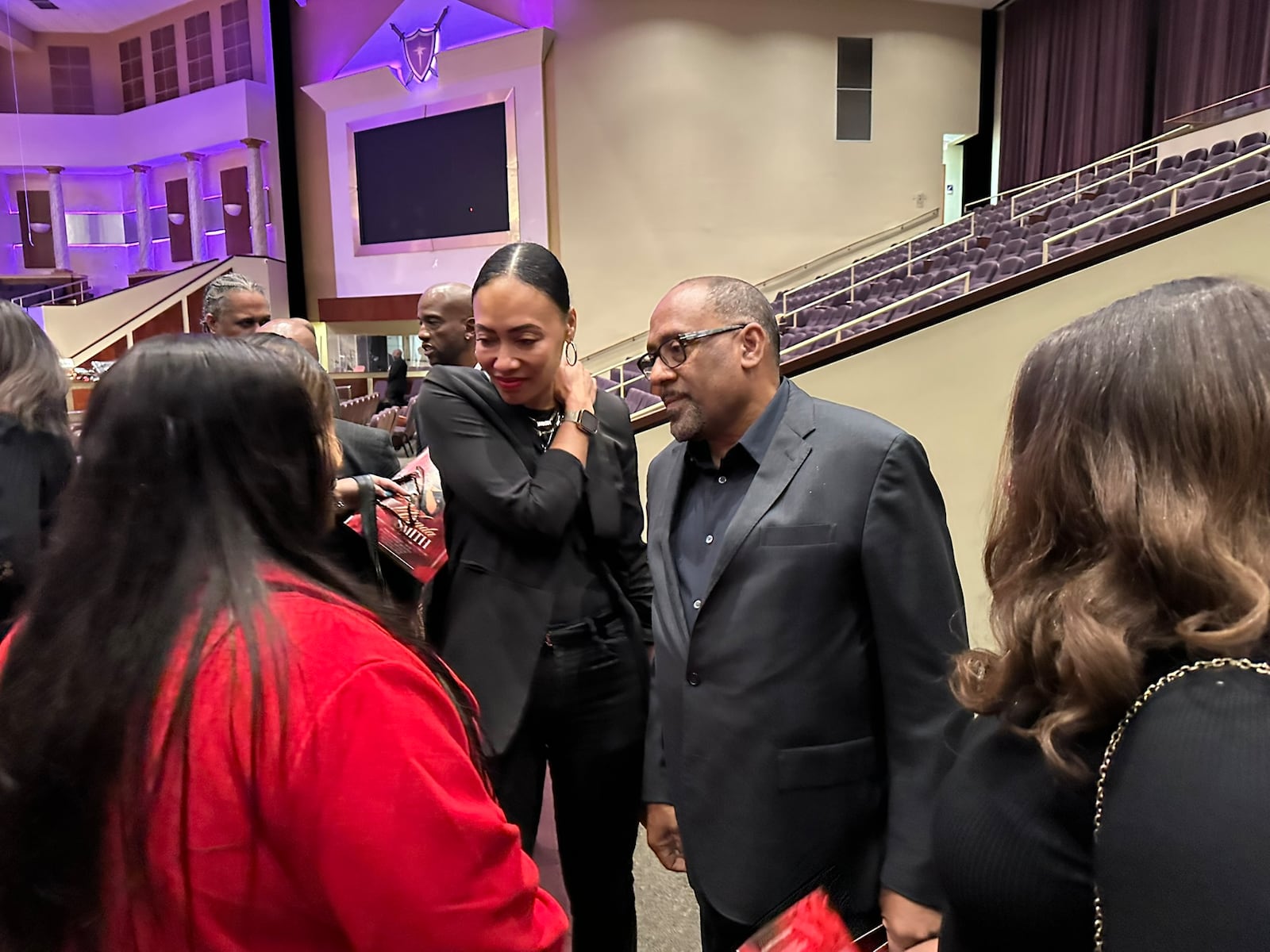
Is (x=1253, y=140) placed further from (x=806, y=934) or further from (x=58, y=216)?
→ (x=58, y=216)

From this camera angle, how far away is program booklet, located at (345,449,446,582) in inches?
65.5

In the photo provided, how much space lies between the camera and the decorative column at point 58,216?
50.2 ft

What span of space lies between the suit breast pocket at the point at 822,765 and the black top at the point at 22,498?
4.68 feet

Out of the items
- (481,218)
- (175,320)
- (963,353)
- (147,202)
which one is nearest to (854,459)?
(963,353)

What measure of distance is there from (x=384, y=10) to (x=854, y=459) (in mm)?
12940

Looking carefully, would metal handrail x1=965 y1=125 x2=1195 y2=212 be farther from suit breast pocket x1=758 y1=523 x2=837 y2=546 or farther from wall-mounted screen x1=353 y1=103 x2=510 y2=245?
suit breast pocket x1=758 y1=523 x2=837 y2=546

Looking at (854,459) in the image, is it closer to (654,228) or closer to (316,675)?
(316,675)

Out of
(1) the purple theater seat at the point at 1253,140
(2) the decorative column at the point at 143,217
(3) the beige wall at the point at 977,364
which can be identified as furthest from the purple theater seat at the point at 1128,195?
(2) the decorative column at the point at 143,217

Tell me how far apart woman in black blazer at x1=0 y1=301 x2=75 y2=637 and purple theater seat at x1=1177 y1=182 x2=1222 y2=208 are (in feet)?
20.6

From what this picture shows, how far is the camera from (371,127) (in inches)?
479

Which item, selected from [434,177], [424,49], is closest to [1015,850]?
[434,177]

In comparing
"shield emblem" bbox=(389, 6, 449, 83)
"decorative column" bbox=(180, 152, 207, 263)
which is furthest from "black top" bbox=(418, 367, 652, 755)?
"decorative column" bbox=(180, 152, 207, 263)

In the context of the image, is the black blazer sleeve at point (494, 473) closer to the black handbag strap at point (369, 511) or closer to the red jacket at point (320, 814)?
the black handbag strap at point (369, 511)

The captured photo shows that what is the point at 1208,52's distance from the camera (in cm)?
1050
